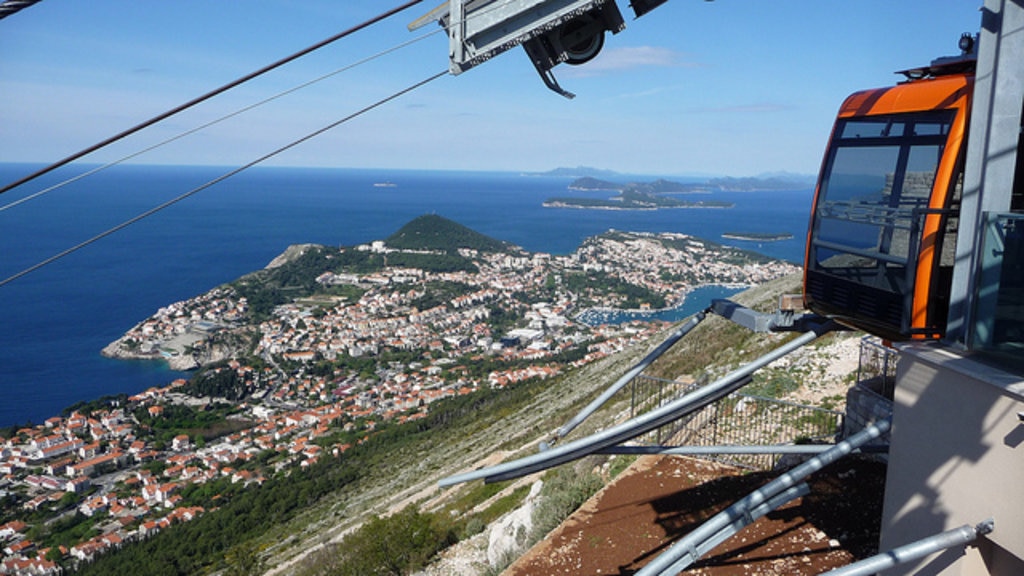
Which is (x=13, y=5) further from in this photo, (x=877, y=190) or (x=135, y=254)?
(x=135, y=254)

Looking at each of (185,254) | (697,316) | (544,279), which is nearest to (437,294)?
(544,279)

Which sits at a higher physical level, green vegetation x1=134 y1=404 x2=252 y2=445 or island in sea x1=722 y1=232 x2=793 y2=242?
island in sea x1=722 y1=232 x2=793 y2=242

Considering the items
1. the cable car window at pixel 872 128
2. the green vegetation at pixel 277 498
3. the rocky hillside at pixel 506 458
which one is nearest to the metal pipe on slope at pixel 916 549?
the cable car window at pixel 872 128

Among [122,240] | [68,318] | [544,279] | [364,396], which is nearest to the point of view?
[364,396]

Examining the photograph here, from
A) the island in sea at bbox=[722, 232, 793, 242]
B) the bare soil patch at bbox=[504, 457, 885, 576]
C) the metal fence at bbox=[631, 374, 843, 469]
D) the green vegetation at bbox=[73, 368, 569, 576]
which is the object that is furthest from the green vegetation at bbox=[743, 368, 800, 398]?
the island in sea at bbox=[722, 232, 793, 242]

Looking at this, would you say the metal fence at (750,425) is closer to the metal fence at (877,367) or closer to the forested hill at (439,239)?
the metal fence at (877,367)

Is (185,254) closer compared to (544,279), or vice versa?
(544,279)

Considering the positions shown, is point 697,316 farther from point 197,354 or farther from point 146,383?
point 197,354

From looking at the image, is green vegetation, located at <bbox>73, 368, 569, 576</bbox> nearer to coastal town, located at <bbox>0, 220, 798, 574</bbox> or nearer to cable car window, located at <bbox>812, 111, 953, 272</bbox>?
coastal town, located at <bbox>0, 220, 798, 574</bbox>
